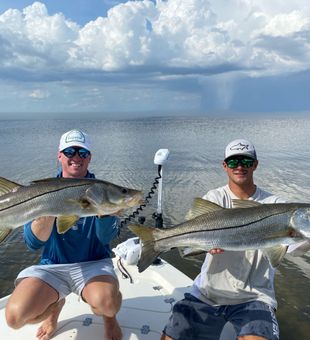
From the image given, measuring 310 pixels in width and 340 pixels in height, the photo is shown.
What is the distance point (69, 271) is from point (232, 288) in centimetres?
202

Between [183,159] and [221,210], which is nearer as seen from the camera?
[221,210]

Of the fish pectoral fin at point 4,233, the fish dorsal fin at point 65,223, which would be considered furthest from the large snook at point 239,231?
the fish pectoral fin at point 4,233

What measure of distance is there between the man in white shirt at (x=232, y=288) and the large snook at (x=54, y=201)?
4.85ft

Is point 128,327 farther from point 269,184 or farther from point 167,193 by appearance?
point 269,184

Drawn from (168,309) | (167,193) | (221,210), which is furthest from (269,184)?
(221,210)

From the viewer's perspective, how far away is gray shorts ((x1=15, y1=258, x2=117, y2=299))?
15.7 ft

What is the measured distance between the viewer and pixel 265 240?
152 inches

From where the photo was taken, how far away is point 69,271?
4875 millimetres

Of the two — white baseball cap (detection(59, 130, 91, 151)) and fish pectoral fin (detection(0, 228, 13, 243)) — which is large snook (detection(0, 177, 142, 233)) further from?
white baseball cap (detection(59, 130, 91, 151))

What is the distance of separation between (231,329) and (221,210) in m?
1.80

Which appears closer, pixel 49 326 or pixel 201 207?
pixel 201 207

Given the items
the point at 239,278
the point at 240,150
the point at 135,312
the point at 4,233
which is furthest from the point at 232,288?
the point at 4,233

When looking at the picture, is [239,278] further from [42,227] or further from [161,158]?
[161,158]

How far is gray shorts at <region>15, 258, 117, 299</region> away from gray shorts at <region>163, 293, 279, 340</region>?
1003 mm
